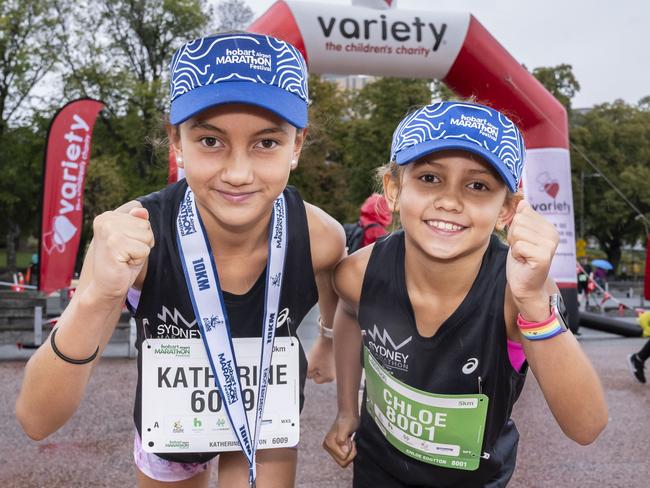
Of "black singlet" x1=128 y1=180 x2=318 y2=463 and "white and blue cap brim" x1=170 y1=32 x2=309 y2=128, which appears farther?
"black singlet" x1=128 y1=180 x2=318 y2=463

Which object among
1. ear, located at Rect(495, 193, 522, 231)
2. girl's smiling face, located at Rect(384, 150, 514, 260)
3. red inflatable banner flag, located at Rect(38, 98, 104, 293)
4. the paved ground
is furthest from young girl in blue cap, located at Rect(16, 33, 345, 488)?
red inflatable banner flag, located at Rect(38, 98, 104, 293)

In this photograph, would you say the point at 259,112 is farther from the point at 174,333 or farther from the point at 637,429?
the point at 637,429

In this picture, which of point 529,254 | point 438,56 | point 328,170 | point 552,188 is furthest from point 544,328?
point 328,170

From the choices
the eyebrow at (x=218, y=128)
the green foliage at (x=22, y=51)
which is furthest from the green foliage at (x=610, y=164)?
the eyebrow at (x=218, y=128)

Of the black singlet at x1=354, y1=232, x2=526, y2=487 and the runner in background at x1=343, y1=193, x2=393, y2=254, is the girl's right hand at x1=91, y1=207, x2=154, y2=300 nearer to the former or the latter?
the black singlet at x1=354, y1=232, x2=526, y2=487

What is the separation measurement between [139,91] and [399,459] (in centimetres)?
2394

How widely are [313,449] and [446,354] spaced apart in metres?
2.78

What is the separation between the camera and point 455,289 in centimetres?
223

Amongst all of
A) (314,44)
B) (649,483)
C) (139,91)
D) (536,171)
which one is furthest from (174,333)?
(139,91)

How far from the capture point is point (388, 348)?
2.26 m

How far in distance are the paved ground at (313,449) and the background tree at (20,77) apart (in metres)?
20.6

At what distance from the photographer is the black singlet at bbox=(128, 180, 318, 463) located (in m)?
2.16

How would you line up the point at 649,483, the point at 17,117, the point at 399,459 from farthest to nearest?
the point at 17,117 < the point at 649,483 < the point at 399,459

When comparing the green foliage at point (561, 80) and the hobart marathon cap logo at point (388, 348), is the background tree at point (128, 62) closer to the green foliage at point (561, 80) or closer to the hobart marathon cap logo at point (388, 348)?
the green foliage at point (561, 80)
